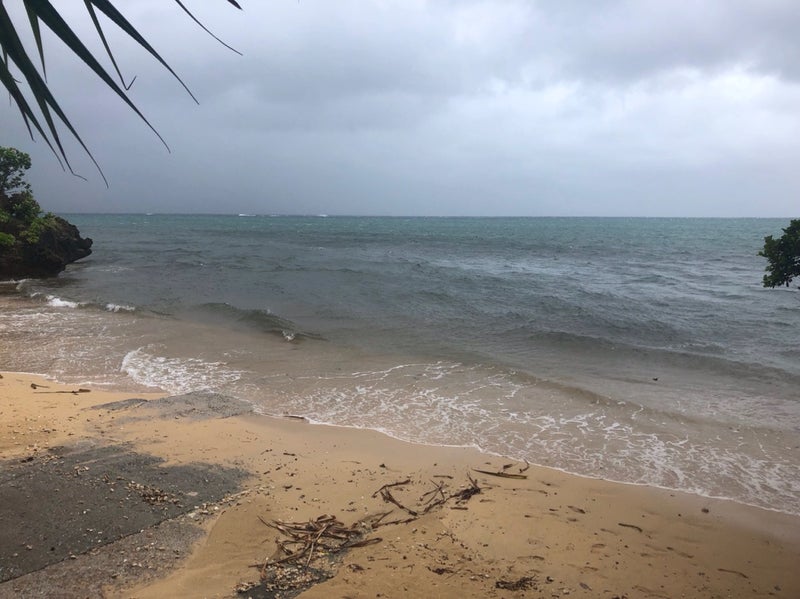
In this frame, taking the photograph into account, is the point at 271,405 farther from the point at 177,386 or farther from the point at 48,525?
the point at 48,525

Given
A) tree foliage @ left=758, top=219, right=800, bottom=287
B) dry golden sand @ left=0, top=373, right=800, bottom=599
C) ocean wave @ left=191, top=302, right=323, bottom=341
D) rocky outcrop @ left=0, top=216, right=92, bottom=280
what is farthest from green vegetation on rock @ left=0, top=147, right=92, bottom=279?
tree foliage @ left=758, top=219, right=800, bottom=287

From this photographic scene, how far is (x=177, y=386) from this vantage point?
8.52 meters

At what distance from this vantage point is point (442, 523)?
4500 mm

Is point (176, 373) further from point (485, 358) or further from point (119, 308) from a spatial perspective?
point (119, 308)

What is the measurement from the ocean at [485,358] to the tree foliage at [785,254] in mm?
2391

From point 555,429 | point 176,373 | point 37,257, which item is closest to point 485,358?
point 555,429

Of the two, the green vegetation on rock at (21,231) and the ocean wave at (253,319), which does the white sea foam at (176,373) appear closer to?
the ocean wave at (253,319)

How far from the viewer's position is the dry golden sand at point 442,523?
3693mm

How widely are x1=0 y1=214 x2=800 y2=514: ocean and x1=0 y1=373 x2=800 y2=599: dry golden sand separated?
70 centimetres

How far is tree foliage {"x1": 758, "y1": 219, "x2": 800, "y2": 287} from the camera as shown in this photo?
209 inches

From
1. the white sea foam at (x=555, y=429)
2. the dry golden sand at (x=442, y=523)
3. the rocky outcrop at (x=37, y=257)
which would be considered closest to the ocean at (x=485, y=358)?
the white sea foam at (x=555, y=429)

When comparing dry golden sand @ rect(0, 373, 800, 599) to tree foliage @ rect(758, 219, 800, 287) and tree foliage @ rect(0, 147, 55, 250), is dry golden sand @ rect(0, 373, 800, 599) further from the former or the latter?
tree foliage @ rect(0, 147, 55, 250)

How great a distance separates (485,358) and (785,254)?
6.43 meters

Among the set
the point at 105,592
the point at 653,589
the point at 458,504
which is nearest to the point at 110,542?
the point at 105,592
